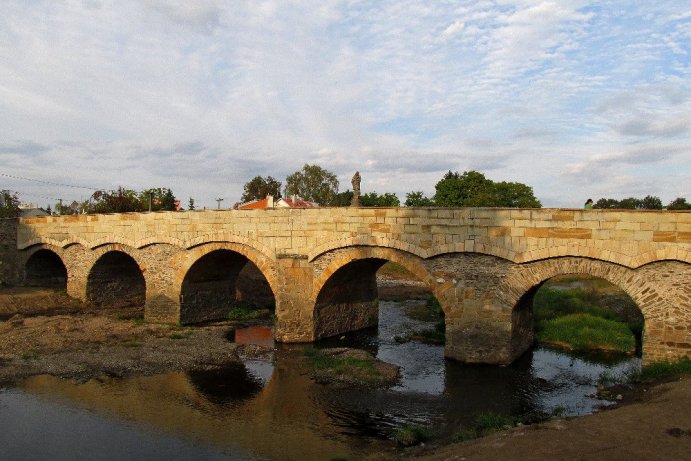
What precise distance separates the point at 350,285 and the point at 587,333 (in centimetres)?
751

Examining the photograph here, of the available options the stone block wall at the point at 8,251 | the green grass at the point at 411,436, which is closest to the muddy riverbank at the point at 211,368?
the green grass at the point at 411,436

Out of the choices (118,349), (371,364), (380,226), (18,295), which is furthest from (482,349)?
(18,295)

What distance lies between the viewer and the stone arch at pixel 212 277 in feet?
59.9

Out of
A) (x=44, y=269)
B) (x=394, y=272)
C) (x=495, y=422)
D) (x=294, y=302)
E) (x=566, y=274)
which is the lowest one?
(x=394, y=272)

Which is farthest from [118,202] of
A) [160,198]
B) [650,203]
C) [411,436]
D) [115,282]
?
[650,203]

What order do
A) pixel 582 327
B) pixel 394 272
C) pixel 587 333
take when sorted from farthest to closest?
1. pixel 394 272
2. pixel 582 327
3. pixel 587 333

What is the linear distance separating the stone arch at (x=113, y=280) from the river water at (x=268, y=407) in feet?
34.0

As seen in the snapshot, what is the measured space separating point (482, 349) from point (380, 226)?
4.36 metres

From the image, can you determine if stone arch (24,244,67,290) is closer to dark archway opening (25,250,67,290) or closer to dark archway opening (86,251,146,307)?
Answer: dark archway opening (25,250,67,290)

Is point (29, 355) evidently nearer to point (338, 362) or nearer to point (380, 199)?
point (338, 362)

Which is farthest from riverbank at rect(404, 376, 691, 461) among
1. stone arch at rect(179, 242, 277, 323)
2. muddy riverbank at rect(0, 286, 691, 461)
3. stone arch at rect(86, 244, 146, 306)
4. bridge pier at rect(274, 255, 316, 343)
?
stone arch at rect(86, 244, 146, 306)

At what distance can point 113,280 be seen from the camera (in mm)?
24766

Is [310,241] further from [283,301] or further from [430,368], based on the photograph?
[430,368]

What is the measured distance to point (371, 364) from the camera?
14.3 m
